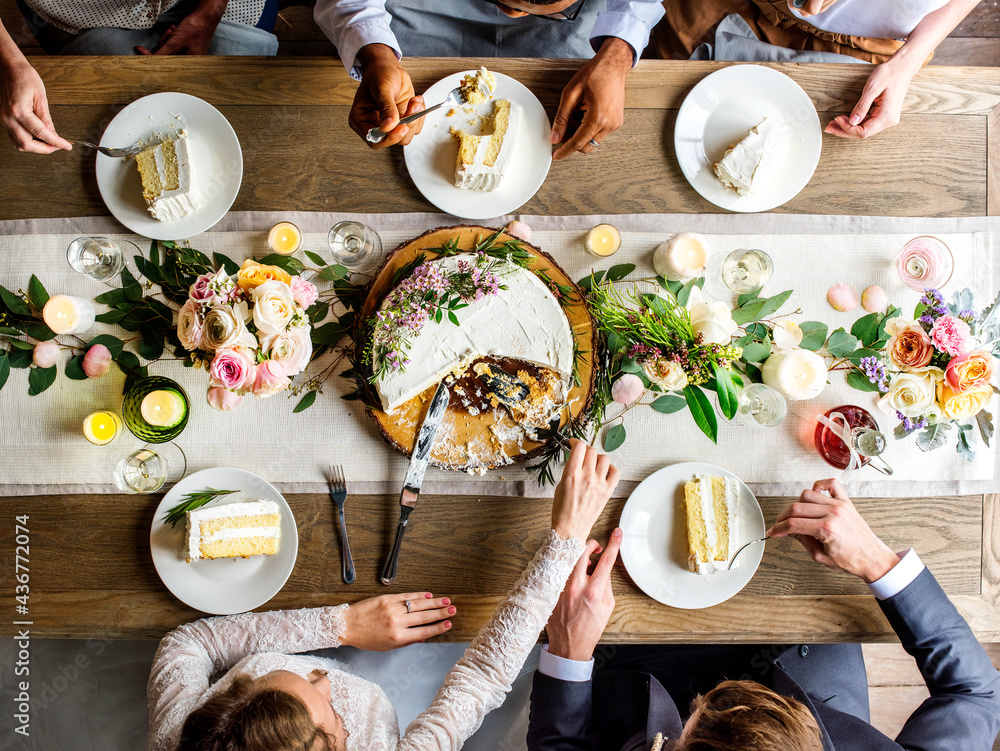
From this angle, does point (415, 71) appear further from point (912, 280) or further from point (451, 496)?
point (912, 280)

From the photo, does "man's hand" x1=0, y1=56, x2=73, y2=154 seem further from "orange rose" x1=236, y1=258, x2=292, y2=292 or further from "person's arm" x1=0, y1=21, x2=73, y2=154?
"orange rose" x1=236, y1=258, x2=292, y2=292

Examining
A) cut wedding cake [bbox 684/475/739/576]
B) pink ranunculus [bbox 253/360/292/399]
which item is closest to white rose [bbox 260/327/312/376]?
pink ranunculus [bbox 253/360/292/399]

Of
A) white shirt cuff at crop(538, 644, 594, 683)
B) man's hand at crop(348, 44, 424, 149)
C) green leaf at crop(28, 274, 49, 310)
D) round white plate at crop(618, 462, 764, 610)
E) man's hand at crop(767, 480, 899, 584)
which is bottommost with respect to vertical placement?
white shirt cuff at crop(538, 644, 594, 683)

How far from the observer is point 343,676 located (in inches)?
59.3

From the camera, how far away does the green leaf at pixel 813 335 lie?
4.98 feet

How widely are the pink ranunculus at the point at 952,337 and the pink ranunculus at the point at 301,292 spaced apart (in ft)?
4.26

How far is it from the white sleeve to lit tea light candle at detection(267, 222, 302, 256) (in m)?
0.43

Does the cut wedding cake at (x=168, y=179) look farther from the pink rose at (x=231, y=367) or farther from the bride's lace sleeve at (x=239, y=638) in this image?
the bride's lace sleeve at (x=239, y=638)

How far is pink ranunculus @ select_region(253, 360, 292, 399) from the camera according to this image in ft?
3.84

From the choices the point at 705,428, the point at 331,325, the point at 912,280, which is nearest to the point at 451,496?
the point at 331,325

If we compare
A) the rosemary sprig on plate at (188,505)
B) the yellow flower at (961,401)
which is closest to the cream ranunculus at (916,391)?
the yellow flower at (961,401)

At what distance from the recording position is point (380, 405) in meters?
1.47

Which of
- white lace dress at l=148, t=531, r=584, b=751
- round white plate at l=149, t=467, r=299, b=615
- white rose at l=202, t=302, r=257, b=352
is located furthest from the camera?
round white plate at l=149, t=467, r=299, b=615

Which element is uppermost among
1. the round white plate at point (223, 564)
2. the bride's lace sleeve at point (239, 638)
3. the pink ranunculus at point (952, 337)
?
the pink ranunculus at point (952, 337)
